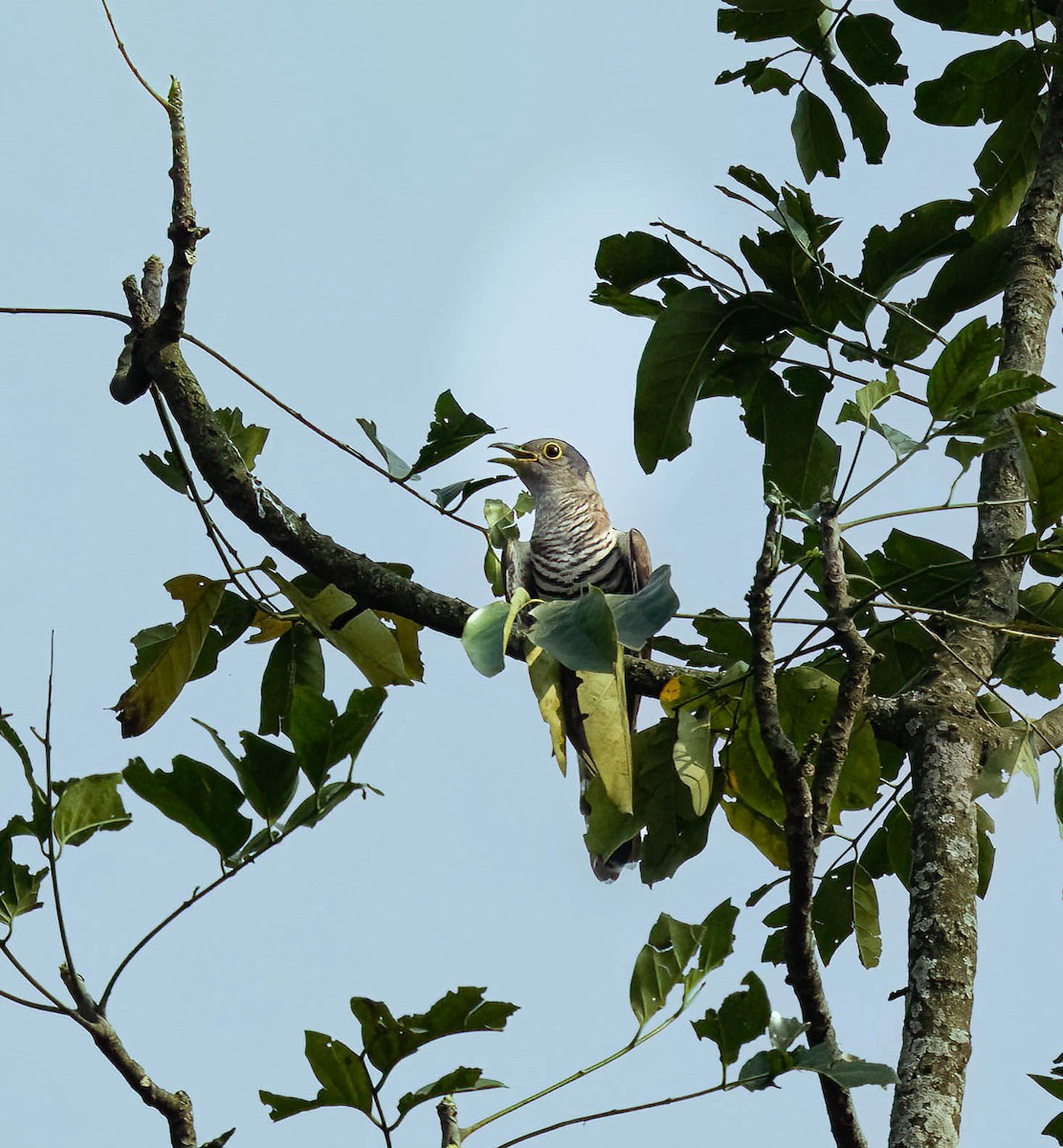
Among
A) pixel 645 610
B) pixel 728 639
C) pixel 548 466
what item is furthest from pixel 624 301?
pixel 548 466

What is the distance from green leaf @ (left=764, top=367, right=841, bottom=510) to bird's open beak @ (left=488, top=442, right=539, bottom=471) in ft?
7.50

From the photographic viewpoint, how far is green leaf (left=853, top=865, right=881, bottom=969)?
3.23m

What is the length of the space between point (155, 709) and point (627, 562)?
2.21 m

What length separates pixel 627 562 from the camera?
4.74 m

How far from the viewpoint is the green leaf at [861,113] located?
3.86 meters

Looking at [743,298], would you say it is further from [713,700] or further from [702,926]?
[702,926]

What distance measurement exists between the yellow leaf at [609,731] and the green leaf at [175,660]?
0.96 metres

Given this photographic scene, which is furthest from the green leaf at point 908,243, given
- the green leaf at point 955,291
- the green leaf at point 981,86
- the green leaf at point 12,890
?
the green leaf at point 12,890

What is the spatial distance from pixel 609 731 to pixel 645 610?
0.45m

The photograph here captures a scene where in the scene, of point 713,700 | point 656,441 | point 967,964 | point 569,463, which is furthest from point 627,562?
point 967,964

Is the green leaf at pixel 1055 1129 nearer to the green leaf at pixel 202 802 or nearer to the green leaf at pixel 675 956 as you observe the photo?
the green leaf at pixel 675 956

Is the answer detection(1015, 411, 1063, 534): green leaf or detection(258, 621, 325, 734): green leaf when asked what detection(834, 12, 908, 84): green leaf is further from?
detection(258, 621, 325, 734): green leaf

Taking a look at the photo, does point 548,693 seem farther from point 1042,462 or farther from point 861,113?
point 861,113

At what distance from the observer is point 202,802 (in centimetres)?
196
